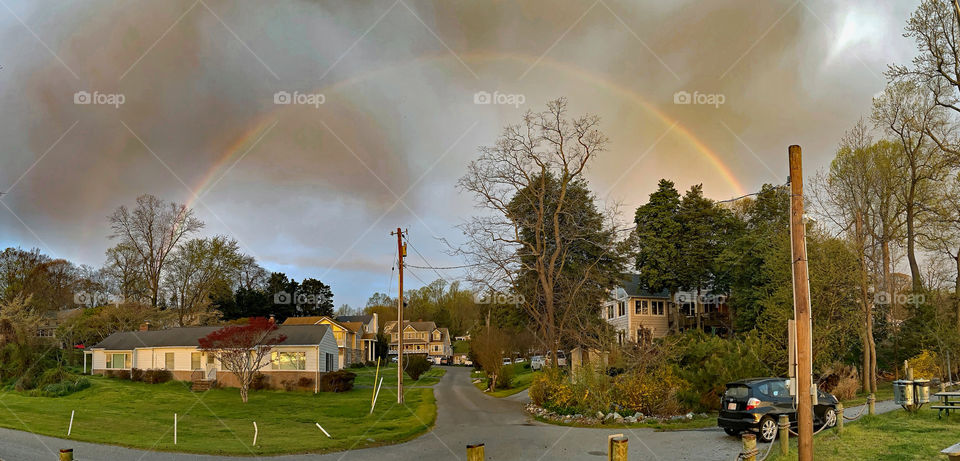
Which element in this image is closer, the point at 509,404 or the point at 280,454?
the point at 280,454

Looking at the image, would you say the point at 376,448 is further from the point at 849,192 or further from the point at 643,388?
the point at 849,192

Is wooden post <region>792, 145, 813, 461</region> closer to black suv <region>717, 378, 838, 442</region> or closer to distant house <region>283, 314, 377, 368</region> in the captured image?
black suv <region>717, 378, 838, 442</region>

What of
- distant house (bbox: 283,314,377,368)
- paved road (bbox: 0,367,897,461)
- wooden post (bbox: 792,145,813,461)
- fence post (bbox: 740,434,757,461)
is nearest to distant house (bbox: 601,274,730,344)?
distant house (bbox: 283,314,377,368)

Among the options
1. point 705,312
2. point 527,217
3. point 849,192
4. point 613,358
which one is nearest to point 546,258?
point 527,217

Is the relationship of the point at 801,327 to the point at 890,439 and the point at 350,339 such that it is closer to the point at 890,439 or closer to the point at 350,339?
the point at 890,439

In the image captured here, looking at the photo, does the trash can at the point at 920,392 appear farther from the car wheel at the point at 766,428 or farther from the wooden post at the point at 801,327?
the wooden post at the point at 801,327

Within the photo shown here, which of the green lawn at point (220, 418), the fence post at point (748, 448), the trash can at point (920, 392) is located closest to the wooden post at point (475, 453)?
the fence post at point (748, 448)

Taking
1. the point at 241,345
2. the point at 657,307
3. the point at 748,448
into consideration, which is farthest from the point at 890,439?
the point at 657,307

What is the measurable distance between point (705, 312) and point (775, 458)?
47405 millimetres

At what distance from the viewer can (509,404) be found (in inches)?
1323

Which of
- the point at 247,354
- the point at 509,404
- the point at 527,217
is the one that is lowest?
the point at 509,404

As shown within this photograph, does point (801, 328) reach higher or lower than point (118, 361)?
higher

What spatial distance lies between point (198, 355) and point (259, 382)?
6343 mm

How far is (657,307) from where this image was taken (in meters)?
59.6
